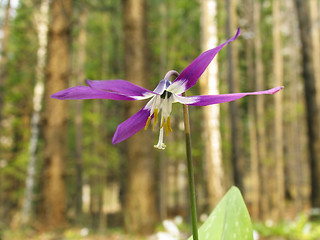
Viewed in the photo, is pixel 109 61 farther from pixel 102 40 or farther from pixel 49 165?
pixel 49 165

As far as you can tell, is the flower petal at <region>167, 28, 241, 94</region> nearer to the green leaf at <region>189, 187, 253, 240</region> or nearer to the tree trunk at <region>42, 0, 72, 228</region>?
the green leaf at <region>189, 187, 253, 240</region>

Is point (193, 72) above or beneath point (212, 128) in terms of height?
above

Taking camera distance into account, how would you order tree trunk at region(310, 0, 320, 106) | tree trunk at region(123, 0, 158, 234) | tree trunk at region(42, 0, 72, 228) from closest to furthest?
tree trunk at region(123, 0, 158, 234) → tree trunk at region(42, 0, 72, 228) → tree trunk at region(310, 0, 320, 106)

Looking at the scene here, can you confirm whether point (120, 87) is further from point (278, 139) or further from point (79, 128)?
point (79, 128)

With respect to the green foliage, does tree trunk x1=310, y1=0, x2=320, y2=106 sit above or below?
above

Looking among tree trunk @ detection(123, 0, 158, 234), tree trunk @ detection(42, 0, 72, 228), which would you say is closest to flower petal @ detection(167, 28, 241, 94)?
tree trunk @ detection(123, 0, 158, 234)

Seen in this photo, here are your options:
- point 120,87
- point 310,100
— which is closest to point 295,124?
point 310,100
